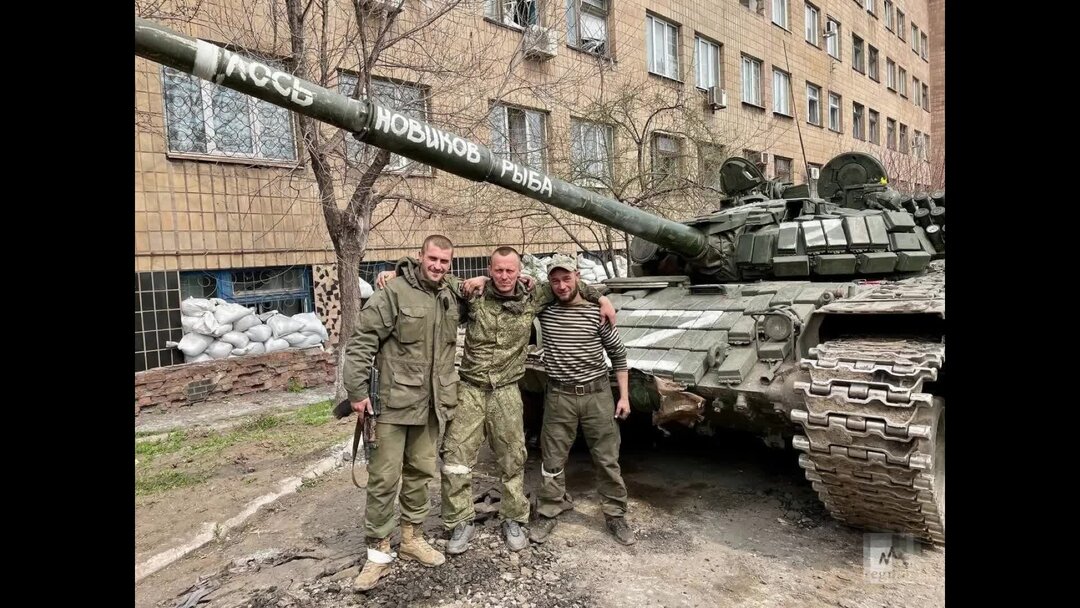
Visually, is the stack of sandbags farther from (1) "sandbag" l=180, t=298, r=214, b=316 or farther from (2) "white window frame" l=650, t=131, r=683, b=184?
(2) "white window frame" l=650, t=131, r=683, b=184

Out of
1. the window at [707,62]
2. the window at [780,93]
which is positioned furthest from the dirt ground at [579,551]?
the window at [780,93]

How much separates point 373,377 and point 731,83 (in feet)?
52.9

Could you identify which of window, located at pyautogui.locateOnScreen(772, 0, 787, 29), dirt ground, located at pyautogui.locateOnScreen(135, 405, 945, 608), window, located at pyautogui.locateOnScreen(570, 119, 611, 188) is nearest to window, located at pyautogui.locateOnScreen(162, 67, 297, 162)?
window, located at pyautogui.locateOnScreen(570, 119, 611, 188)

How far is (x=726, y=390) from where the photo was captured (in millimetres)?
4031

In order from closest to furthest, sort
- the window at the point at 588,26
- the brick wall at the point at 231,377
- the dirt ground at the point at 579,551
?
1. the dirt ground at the point at 579,551
2. the brick wall at the point at 231,377
3. the window at the point at 588,26

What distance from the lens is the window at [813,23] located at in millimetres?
21109

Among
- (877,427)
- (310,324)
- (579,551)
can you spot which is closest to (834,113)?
(310,324)

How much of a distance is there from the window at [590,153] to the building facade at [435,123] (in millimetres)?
40

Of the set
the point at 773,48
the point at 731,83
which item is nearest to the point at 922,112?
the point at 773,48

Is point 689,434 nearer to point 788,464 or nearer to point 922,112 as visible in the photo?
point 788,464

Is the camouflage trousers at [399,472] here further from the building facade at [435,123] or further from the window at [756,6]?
the window at [756,6]

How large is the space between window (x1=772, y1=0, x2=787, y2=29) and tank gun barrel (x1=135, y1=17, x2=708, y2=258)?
1761cm

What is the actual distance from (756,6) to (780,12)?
1320 millimetres

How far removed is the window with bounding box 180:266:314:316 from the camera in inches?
347
